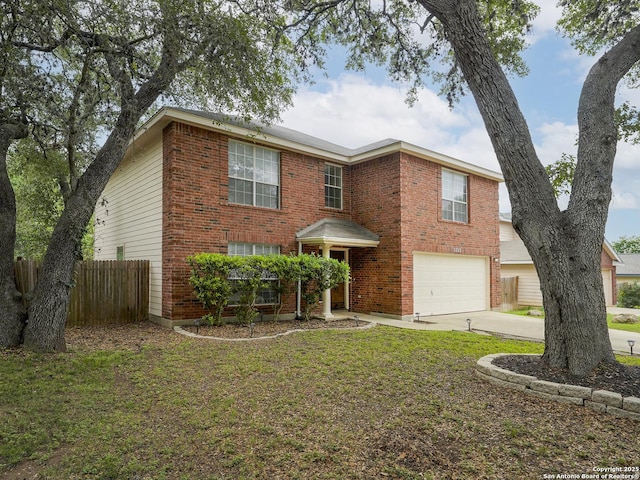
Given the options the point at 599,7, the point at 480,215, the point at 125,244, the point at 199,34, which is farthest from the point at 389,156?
the point at 125,244

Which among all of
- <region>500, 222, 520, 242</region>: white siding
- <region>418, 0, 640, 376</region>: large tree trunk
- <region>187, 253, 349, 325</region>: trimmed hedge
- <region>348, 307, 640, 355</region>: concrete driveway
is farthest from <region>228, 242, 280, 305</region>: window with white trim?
<region>500, 222, 520, 242</region>: white siding

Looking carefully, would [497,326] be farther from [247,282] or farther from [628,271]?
[628,271]

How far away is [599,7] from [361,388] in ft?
29.6

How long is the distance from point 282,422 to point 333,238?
753 centimetres

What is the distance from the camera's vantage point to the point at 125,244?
1266 centimetres

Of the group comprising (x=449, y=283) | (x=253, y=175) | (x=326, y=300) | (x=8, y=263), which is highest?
(x=253, y=175)

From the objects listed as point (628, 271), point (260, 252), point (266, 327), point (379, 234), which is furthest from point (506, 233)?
point (266, 327)

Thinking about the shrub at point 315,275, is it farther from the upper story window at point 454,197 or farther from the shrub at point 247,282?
the upper story window at point 454,197

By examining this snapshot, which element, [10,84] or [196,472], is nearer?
[196,472]

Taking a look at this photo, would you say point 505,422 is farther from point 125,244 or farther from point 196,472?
point 125,244

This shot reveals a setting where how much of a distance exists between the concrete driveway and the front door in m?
1.55

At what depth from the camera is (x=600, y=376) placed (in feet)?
14.4

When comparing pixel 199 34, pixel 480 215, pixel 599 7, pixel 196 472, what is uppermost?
pixel 599 7

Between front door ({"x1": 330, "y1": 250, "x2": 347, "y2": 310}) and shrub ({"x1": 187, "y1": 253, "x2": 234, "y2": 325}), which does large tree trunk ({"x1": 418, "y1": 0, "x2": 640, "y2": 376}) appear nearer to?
shrub ({"x1": 187, "y1": 253, "x2": 234, "y2": 325})
